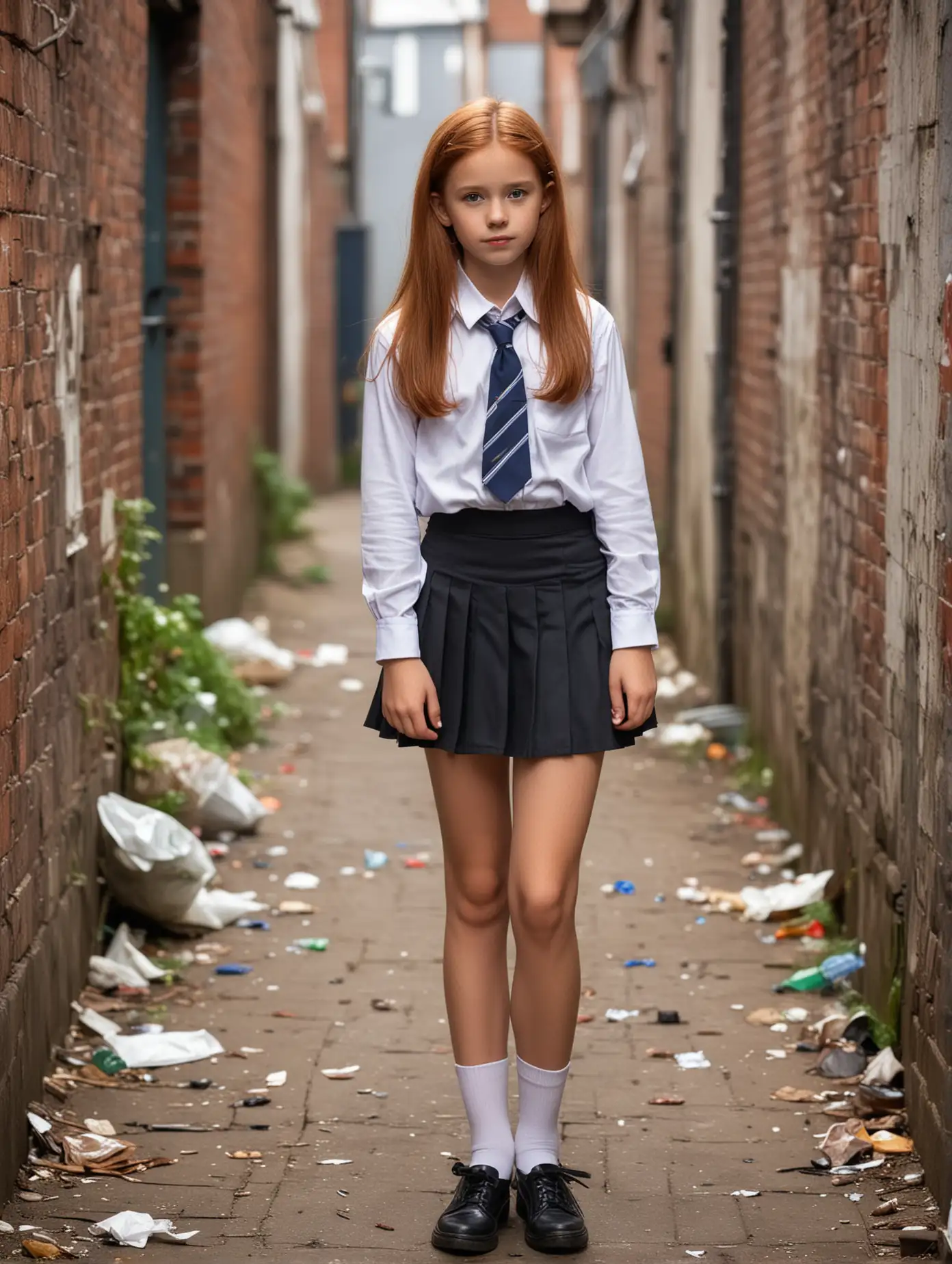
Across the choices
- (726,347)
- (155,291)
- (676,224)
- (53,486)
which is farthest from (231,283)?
(53,486)

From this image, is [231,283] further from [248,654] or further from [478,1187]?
[478,1187]

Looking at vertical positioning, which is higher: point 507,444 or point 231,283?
point 231,283

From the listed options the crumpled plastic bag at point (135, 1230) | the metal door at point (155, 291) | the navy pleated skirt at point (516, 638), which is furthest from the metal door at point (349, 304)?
the navy pleated skirt at point (516, 638)

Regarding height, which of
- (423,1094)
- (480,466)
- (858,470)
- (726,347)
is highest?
(726,347)

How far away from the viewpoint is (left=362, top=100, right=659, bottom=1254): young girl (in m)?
3.46

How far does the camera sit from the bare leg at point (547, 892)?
11.6 ft

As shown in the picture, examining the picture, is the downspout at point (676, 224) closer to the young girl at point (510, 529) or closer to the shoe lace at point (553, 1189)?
the young girl at point (510, 529)

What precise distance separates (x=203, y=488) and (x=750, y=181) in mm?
3331

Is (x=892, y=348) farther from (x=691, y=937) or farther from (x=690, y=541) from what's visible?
(x=690, y=541)

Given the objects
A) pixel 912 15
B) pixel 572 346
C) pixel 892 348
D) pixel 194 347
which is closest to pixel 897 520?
pixel 892 348

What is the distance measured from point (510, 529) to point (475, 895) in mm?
713

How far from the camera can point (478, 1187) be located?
366 cm

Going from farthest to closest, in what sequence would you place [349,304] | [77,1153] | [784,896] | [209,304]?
[349,304] → [209,304] → [784,896] → [77,1153]

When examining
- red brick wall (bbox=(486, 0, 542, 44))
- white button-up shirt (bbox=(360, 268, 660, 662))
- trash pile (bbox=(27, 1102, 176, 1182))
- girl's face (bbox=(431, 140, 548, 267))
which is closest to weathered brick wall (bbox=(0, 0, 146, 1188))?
trash pile (bbox=(27, 1102, 176, 1182))
